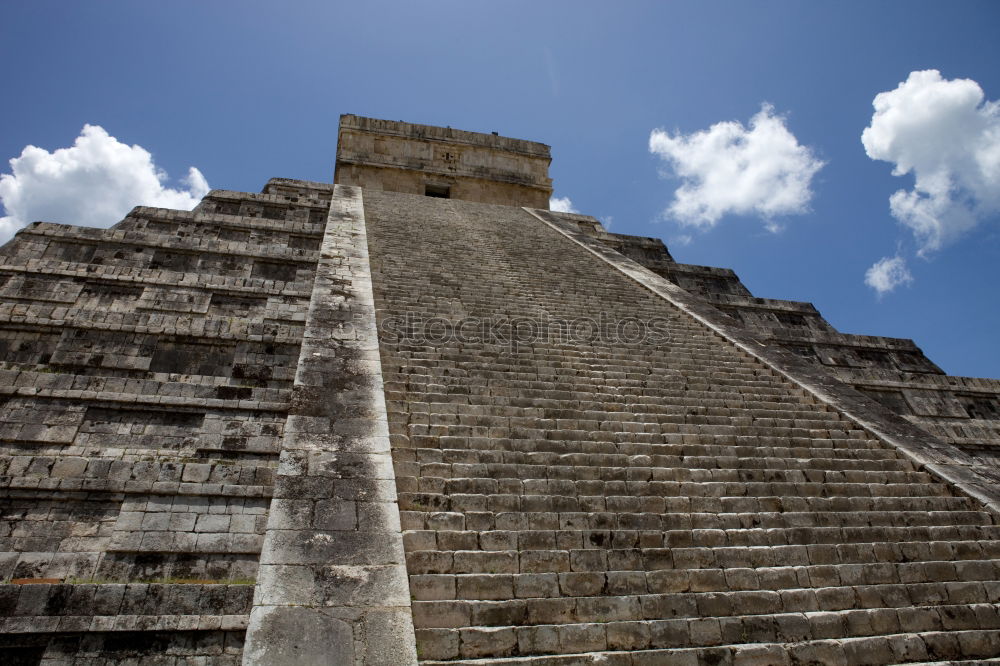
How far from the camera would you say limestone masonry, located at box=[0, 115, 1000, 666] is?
3213 mm

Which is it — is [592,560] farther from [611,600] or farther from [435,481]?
[435,481]

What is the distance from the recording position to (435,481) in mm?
4062

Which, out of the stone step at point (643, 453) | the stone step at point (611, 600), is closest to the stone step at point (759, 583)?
the stone step at point (611, 600)

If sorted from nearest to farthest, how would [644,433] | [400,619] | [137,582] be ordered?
[400,619] → [137,582] → [644,433]

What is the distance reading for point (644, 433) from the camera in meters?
5.12

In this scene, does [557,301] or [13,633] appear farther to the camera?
[557,301]

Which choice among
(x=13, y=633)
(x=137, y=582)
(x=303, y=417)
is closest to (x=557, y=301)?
(x=303, y=417)

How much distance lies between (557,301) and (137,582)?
608cm

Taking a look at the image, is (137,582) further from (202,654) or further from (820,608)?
(820,608)

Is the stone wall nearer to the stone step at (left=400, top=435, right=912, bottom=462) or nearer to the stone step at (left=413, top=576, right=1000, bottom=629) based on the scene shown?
the stone step at (left=400, top=435, right=912, bottom=462)

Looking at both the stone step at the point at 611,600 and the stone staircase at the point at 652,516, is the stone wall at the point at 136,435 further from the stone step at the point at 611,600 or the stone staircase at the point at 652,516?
the stone step at the point at 611,600

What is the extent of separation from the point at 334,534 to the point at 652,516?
7.24 ft

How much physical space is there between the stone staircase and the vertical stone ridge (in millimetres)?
188

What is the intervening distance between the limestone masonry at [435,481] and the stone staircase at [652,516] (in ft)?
0.07
